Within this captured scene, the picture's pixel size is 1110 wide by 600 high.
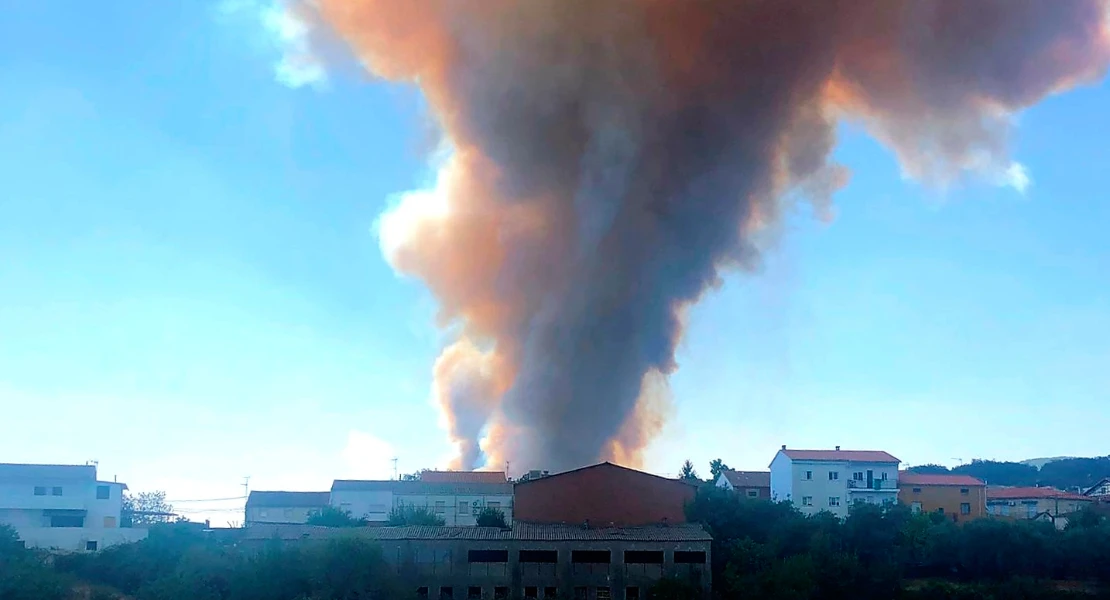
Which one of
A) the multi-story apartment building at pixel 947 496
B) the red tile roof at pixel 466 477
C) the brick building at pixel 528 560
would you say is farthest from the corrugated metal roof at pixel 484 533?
the multi-story apartment building at pixel 947 496

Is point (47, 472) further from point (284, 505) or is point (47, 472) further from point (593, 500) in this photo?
point (593, 500)

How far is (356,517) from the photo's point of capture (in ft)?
166

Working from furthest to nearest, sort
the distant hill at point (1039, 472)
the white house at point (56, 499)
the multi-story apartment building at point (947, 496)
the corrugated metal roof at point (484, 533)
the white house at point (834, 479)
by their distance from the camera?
the distant hill at point (1039, 472) → the multi-story apartment building at point (947, 496) → the white house at point (834, 479) → the white house at point (56, 499) → the corrugated metal roof at point (484, 533)

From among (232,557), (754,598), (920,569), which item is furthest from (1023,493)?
(232,557)

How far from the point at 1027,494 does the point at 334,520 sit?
117 ft

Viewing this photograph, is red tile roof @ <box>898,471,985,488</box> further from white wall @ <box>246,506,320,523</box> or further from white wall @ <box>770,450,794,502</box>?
white wall @ <box>246,506,320,523</box>

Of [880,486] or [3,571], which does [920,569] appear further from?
[3,571]

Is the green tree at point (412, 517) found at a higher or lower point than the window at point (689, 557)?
higher

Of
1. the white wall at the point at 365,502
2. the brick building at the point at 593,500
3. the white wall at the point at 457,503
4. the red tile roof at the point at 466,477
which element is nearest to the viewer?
the brick building at the point at 593,500

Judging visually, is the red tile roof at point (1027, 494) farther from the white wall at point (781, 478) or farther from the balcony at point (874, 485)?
the white wall at point (781, 478)

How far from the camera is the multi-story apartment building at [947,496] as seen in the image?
5634 cm

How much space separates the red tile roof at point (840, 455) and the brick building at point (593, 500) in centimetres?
1068

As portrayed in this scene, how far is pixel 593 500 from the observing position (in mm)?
45094

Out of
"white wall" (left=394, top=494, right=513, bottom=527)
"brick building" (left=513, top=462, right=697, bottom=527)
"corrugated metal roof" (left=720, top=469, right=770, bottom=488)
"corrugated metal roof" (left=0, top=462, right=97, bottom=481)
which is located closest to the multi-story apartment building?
"corrugated metal roof" (left=720, top=469, right=770, bottom=488)
